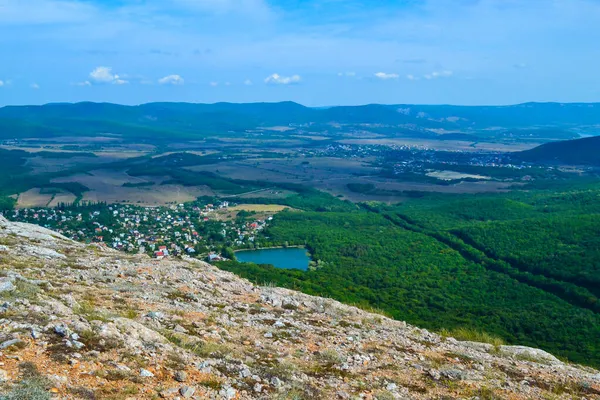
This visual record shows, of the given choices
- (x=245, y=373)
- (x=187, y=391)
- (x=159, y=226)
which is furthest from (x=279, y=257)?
(x=187, y=391)

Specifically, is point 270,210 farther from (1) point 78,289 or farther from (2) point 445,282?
(1) point 78,289

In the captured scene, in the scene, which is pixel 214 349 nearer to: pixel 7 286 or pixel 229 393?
pixel 229 393


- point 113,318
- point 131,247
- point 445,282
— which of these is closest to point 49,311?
point 113,318

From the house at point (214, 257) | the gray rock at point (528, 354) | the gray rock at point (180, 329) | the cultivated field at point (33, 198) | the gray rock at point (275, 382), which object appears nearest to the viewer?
the gray rock at point (275, 382)

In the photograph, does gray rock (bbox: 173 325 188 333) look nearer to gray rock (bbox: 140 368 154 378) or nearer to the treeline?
gray rock (bbox: 140 368 154 378)

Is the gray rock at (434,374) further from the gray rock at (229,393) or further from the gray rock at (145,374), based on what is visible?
the gray rock at (145,374)

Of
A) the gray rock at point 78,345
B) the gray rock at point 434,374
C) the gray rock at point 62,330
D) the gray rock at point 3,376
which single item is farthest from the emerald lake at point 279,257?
the gray rock at point 3,376
